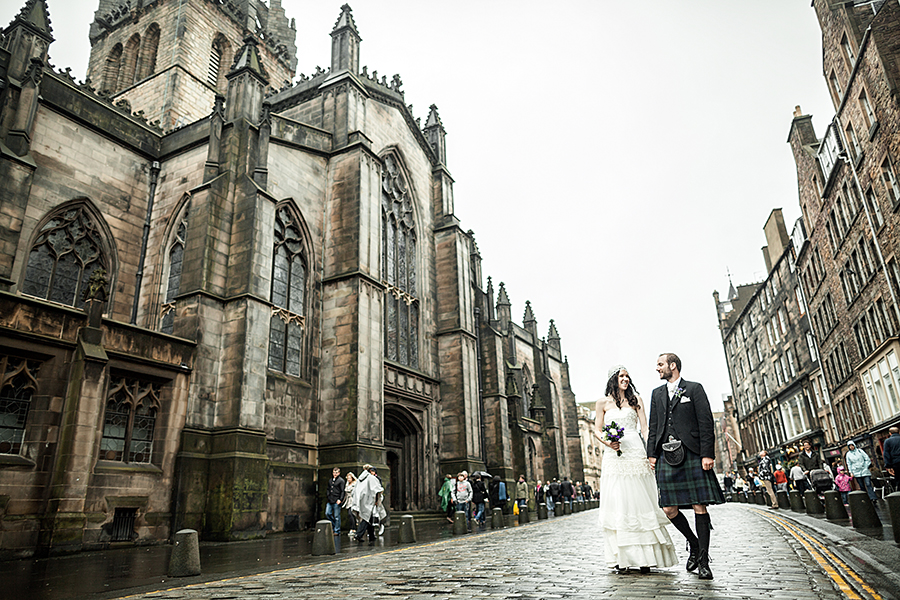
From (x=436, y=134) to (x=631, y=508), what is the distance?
26930mm

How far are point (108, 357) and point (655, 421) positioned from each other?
37.4 ft

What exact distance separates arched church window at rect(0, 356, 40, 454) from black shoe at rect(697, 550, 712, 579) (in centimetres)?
1197

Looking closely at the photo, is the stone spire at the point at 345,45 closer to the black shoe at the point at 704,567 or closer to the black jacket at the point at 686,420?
the black jacket at the point at 686,420

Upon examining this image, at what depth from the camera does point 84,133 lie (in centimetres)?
1766

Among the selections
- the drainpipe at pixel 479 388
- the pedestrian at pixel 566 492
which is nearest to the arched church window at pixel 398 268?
the drainpipe at pixel 479 388

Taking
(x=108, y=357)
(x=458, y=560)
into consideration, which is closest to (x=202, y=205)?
(x=108, y=357)

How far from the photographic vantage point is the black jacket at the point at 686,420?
17.6ft

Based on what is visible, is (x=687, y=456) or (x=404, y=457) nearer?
(x=687, y=456)

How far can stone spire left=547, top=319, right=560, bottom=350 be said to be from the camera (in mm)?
50969

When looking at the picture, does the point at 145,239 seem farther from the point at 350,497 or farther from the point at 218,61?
the point at 218,61

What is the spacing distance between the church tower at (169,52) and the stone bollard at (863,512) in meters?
30.2

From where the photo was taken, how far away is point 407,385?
22719 mm

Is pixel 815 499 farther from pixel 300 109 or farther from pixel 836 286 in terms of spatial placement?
pixel 300 109

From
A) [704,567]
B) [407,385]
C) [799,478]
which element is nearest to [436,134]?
[407,385]
